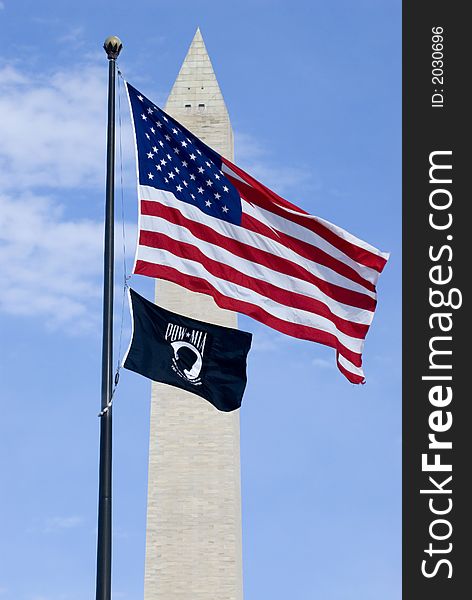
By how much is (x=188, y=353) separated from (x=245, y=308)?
162 cm

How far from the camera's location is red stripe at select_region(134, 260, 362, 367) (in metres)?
14.5

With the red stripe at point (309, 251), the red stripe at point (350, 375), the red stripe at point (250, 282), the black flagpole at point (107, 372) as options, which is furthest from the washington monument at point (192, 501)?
the black flagpole at point (107, 372)

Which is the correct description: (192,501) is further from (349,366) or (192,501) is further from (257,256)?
(257,256)

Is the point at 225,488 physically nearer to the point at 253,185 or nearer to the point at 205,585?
the point at 205,585

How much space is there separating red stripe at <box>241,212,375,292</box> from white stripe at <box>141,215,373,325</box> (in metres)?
0.36

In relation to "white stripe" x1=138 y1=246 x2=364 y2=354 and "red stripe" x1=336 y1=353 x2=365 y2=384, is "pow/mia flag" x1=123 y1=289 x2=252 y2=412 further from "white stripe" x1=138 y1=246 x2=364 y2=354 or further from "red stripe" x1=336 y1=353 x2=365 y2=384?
"red stripe" x1=336 y1=353 x2=365 y2=384

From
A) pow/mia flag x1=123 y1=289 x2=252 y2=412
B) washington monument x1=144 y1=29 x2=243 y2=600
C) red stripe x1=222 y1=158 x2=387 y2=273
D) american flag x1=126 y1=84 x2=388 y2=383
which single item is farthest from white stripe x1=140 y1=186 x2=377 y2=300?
washington monument x1=144 y1=29 x2=243 y2=600

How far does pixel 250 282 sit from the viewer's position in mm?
15828

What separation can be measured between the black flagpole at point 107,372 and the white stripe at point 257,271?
732 millimetres

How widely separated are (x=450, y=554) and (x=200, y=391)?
25.5 feet

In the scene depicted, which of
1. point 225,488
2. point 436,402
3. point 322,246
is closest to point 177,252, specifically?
point 322,246

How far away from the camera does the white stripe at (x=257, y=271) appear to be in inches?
579

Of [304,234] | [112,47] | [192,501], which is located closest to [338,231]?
[304,234]

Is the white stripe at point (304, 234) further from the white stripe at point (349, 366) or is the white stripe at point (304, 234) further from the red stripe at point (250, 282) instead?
the white stripe at point (349, 366)
